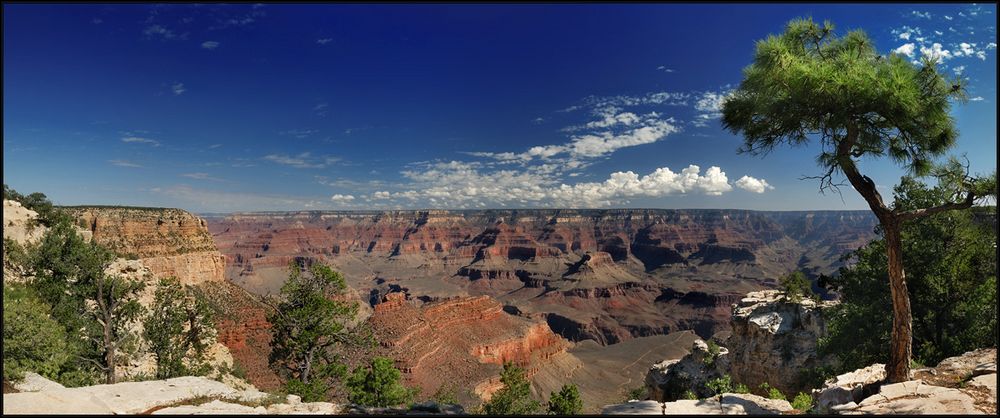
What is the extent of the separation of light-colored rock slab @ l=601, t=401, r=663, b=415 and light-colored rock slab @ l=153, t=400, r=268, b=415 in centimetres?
758

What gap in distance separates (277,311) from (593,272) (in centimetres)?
15403

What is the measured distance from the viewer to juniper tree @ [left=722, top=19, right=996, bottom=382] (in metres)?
8.71

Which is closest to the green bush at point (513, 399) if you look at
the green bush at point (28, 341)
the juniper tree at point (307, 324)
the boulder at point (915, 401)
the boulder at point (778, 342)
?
the juniper tree at point (307, 324)

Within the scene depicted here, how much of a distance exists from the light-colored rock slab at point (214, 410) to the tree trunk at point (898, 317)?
566 inches

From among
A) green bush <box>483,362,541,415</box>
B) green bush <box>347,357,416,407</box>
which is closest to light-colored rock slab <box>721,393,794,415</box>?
green bush <box>483,362,541,415</box>

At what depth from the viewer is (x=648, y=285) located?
478 ft

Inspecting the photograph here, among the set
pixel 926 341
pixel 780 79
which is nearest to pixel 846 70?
pixel 780 79

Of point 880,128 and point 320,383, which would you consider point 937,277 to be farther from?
point 320,383

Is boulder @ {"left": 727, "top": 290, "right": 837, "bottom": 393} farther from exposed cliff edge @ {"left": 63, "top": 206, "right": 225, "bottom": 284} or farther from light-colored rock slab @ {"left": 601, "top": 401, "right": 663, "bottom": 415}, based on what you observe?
exposed cliff edge @ {"left": 63, "top": 206, "right": 225, "bottom": 284}

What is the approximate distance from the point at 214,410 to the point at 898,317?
1566 cm

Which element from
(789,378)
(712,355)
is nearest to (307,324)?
(789,378)

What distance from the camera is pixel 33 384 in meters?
10.5

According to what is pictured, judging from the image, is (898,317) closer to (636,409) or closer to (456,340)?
(636,409)

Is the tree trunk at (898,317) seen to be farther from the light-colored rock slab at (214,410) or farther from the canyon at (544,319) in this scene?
the light-colored rock slab at (214,410)
